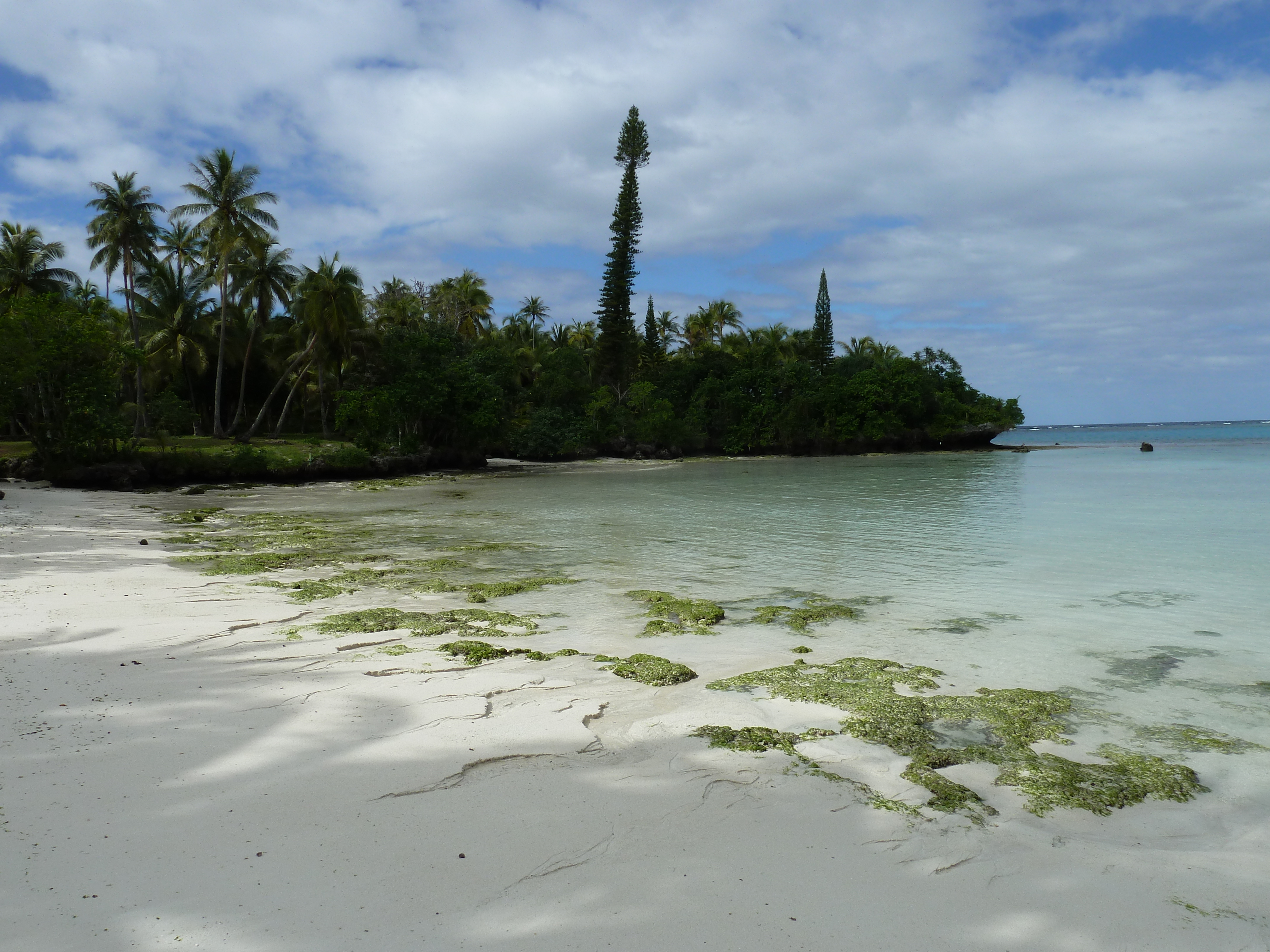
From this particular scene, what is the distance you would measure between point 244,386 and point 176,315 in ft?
15.1

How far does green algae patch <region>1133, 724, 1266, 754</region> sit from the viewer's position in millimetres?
3873

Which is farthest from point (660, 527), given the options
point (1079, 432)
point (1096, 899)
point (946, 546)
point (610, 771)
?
point (1079, 432)

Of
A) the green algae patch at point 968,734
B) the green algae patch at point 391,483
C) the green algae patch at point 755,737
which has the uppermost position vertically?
the green algae patch at point 755,737

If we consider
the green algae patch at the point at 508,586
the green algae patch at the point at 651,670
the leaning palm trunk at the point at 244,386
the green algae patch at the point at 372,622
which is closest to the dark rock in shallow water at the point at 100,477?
the leaning palm trunk at the point at 244,386

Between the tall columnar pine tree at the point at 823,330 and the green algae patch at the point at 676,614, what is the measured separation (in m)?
53.8

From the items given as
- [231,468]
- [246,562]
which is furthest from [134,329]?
[246,562]

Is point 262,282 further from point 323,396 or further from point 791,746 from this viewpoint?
point 791,746

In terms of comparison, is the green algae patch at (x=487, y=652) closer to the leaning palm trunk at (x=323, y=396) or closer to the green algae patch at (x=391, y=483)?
Result: the green algae patch at (x=391, y=483)

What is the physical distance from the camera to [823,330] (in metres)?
59.0

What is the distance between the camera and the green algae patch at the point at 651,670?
4.73 m

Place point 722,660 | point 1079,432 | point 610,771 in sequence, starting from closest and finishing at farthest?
point 610,771 → point 722,660 → point 1079,432

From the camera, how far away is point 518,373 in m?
44.3

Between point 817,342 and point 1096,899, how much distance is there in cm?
5926

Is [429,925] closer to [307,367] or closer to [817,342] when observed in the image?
[307,367]
